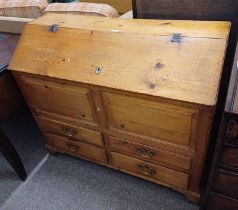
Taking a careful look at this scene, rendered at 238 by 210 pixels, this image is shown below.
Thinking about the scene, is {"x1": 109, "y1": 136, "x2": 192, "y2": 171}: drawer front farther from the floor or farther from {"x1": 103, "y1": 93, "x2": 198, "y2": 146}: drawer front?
the floor

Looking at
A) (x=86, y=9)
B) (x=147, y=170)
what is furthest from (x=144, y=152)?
(x=86, y=9)

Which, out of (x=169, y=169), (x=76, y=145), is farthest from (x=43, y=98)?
(x=169, y=169)

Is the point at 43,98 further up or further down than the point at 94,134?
further up

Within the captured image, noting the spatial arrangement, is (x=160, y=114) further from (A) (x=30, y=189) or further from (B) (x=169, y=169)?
(A) (x=30, y=189)

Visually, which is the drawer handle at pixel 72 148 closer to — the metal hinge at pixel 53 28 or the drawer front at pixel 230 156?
the metal hinge at pixel 53 28

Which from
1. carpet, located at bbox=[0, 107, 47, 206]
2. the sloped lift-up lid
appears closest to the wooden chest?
the sloped lift-up lid

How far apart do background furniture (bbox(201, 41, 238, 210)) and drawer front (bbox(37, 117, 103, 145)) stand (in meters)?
0.58

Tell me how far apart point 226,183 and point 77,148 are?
836mm

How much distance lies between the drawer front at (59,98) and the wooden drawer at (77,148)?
231mm

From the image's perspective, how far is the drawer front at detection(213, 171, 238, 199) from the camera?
0.90 m

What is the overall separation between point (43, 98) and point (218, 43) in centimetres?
85

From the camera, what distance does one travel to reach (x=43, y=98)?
1.25 m

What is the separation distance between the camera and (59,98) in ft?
3.91

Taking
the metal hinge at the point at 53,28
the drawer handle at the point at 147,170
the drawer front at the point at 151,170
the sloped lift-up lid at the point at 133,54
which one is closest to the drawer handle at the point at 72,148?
the drawer front at the point at 151,170
